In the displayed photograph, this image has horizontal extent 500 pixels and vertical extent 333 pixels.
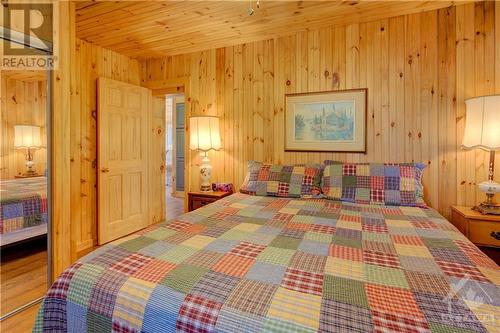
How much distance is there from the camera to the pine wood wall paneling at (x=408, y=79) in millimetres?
2449

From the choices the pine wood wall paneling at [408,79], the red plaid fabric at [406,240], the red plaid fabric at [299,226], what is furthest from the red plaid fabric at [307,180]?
the red plaid fabric at [406,240]

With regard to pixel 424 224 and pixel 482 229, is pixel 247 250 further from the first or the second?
pixel 482 229

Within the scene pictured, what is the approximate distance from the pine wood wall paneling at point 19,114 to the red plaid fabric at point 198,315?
193cm

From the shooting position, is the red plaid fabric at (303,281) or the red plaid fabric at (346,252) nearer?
the red plaid fabric at (303,281)

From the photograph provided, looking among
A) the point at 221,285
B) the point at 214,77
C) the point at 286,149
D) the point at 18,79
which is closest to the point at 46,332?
the point at 221,285

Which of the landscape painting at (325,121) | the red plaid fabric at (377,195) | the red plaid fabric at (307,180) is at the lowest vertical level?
the red plaid fabric at (377,195)

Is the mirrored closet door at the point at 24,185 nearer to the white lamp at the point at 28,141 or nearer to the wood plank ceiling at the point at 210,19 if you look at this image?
the white lamp at the point at 28,141

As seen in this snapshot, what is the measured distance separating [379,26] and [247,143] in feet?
6.00

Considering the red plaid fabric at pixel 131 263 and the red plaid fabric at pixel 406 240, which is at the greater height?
the red plaid fabric at pixel 406 240

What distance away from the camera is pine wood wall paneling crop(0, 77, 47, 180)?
1.96m

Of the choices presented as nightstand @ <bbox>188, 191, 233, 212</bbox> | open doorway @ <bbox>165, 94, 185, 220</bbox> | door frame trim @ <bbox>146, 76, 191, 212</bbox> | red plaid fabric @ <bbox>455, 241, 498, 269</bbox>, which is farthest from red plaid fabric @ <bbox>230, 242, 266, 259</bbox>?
open doorway @ <bbox>165, 94, 185, 220</bbox>

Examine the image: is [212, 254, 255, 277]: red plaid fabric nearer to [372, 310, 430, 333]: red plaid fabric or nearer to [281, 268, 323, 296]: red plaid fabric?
[281, 268, 323, 296]: red plaid fabric

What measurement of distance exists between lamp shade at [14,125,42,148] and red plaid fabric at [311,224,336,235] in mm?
2138

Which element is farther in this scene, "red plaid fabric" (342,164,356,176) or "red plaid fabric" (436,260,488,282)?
"red plaid fabric" (342,164,356,176)
